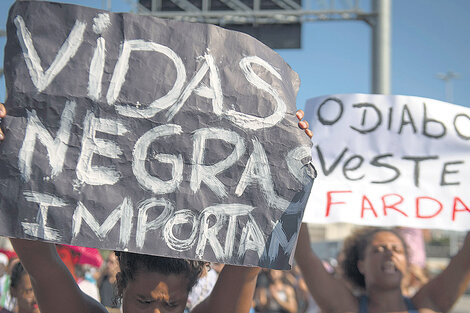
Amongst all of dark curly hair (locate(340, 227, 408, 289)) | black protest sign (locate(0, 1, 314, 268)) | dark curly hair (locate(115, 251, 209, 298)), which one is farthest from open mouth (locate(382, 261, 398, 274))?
dark curly hair (locate(115, 251, 209, 298))

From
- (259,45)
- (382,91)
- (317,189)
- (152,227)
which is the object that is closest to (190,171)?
(152,227)

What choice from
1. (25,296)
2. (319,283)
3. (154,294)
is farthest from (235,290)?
(25,296)

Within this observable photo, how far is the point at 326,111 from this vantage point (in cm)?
322

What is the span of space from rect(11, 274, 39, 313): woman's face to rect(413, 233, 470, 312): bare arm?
2.02m

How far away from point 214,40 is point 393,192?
60.6 inches

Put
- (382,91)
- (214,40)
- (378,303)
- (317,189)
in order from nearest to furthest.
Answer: (214,40) → (378,303) → (317,189) → (382,91)

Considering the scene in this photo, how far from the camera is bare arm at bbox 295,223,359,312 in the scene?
113 inches

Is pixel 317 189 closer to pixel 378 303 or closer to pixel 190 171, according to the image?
pixel 378 303

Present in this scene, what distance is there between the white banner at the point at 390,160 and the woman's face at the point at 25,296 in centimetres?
160

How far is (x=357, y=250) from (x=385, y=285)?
28 cm

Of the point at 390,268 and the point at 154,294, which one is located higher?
the point at 154,294

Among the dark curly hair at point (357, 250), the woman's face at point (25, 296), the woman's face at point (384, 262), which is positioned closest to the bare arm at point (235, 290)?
the woman's face at point (384, 262)

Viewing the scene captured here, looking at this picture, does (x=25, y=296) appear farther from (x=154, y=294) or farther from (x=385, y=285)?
(x=385, y=285)

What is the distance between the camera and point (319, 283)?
2.87 m
